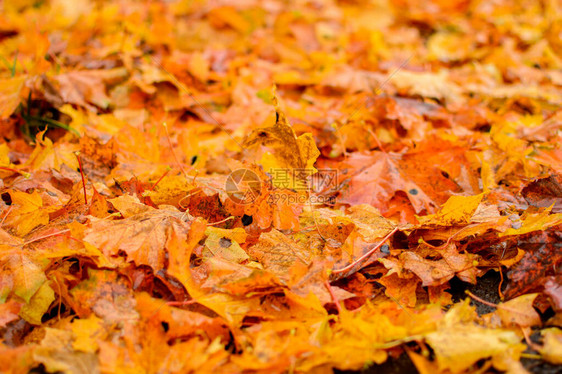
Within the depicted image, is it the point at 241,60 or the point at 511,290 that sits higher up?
the point at 241,60

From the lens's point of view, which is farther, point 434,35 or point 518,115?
point 434,35

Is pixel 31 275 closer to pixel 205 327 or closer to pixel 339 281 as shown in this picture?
pixel 205 327

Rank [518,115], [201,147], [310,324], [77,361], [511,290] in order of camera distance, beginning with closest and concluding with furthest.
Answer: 1. [77,361]
2. [310,324]
3. [511,290]
4. [201,147]
5. [518,115]

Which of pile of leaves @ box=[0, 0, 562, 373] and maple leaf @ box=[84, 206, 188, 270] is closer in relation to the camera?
pile of leaves @ box=[0, 0, 562, 373]

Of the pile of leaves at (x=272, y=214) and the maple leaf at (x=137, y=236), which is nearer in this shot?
the pile of leaves at (x=272, y=214)

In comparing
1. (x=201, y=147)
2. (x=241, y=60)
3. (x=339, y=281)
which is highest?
(x=241, y=60)

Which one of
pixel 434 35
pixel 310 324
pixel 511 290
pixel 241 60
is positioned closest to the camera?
pixel 310 324

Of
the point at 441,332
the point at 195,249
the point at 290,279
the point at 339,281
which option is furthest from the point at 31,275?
Result: the point at 441,332

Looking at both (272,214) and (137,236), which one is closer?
(137,236)
